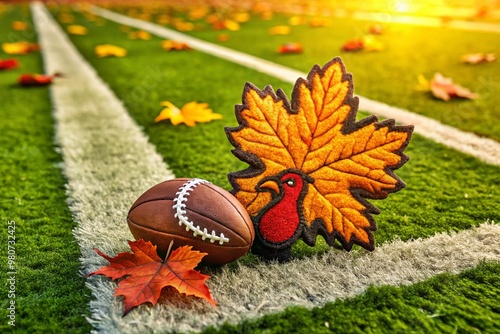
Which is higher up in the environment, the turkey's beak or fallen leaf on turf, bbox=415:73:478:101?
the turkey's beak

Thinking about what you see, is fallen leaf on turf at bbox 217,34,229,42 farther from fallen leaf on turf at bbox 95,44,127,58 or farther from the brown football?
the brown football

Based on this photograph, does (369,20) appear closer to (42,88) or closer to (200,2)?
(42,88)

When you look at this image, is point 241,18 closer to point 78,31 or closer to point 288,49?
point 78,31

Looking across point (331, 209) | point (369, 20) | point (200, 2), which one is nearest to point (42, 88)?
point (331, 209)

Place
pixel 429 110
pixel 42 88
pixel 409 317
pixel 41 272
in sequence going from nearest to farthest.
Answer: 1. pixel 409 317
2. pixel 41 272
3. pixel 429 110
4. pixel 42 88

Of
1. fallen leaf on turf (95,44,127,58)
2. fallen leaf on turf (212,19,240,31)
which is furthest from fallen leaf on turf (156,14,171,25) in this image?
fallen leaf on turf (95,44,127,58)

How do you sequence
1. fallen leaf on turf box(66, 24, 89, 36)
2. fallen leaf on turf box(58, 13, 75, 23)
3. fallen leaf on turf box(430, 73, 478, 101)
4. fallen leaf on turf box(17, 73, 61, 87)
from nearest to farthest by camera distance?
fallen leaf on turf box(430, 73, 478, 101)
fallen leaf on turf box(17, 73, 61, 87)
fallen leaf on turf box(66, 24, 89, 36)
fallen leaf on turf box(58, 13, 75, 23)

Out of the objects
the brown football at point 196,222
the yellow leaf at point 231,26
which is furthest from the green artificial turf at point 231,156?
the yellow leaf at point 231,26
